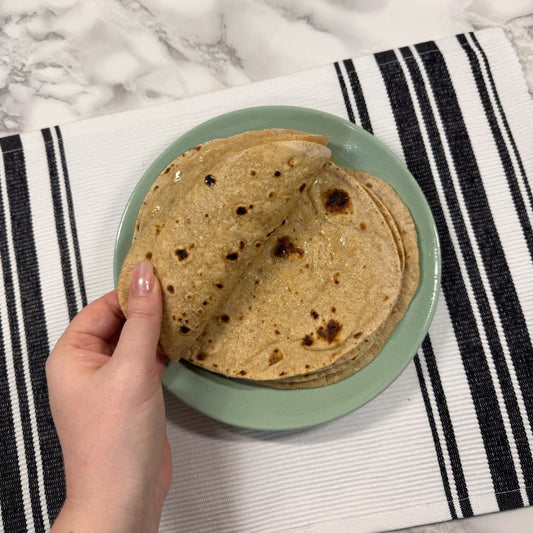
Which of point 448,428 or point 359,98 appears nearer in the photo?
point 448,428

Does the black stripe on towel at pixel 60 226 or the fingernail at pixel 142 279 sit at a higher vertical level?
the black stripe on towel at pixel 60 226

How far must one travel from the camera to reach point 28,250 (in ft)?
6.10

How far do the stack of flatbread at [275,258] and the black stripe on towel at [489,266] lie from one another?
35 cm

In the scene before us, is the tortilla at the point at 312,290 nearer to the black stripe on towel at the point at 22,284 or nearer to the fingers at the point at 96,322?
the fingers at the point at 96,322

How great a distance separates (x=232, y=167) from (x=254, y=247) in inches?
9.6

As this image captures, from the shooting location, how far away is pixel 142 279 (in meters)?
1.46

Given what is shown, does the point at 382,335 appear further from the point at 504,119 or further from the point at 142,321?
the point at 504,119

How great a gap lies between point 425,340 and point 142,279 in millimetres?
1010

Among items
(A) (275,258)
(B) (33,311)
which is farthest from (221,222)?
(B) (33,311)

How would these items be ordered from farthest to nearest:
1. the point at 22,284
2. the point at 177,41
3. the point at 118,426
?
the point at 177,41, the point at 22,284, the point at 118,426

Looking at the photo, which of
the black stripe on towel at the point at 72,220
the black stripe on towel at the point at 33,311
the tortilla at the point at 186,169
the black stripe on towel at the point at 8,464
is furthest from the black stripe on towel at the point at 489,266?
the black stripe on towel at the point at 8,464

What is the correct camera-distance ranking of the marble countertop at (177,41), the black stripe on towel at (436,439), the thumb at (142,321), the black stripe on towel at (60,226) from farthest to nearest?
Result: the marble countertop at (177,41), the black stripe on towel at (60,226), the black stripe on towel at (436,439), the thumb at (142,321)

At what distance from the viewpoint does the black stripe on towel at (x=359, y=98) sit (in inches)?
74.1

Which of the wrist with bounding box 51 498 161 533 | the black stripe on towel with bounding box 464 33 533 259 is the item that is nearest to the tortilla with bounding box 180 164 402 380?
the wrist with bounding box 51 498 161 533
